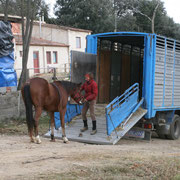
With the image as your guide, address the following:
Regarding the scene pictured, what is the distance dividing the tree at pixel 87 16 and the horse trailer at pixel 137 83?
28.8 meters

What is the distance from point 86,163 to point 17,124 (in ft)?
20.7

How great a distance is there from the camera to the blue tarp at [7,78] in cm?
1117

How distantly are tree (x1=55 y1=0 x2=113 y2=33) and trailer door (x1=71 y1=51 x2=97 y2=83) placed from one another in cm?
3077

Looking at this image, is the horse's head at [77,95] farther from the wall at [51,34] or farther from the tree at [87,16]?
the tree at [87,16]

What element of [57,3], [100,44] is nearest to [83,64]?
[100,44]

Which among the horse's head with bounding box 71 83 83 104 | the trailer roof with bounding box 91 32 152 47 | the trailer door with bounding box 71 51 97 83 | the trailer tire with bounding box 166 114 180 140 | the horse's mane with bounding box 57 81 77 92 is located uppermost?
the trailer roof with bounding box 91 32 152 47

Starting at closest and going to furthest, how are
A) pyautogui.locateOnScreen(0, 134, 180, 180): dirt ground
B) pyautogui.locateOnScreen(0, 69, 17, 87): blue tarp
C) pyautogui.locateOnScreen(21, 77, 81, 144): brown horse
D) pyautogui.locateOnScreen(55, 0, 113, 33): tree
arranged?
pyautogui.locateOnScreen(0, 134, 180, 180): dirt ground → pyautogui.locateOnScreen(21, 77, 81, 144): brown horse → pyautogui.locateOnScreen(0, 69, 17, 87): blue tarp → pyautogui.locateOnScreen(55, 0, 113, 33): tree

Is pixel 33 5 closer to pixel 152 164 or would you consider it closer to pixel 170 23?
pixel 152 164

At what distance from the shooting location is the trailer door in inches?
338

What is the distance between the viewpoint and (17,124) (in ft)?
34.1

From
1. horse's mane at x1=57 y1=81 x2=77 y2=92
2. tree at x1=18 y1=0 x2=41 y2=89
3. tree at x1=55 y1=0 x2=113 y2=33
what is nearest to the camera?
horse's mane at x1=57 y1=81 x2=77 y2=92

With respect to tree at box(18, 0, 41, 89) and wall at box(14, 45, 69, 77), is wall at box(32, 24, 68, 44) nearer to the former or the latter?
wall at box(14, 45, 69, 77)

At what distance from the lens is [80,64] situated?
8.89 m

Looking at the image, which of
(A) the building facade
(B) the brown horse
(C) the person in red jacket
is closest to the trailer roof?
(C) the person in red jacket
